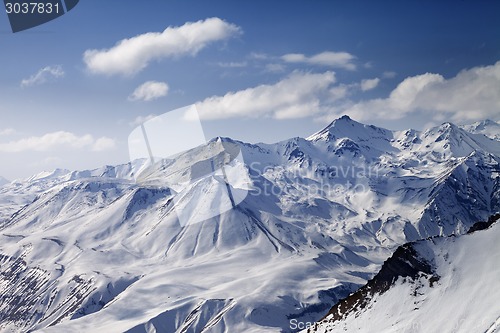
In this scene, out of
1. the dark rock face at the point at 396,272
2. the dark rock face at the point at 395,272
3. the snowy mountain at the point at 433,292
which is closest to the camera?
the snowy mountain at the point at 433,292

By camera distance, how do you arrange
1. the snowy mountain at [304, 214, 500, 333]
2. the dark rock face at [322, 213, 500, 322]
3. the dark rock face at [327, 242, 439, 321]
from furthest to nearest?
the dark rock face at [327, 242, 439, 321] → the dark rock face at [322, 213, 500, 322] → the snowy mountain at [304, 214, 500, 333]

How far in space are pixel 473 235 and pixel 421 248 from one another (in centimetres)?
1514

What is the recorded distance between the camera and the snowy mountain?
344 ft

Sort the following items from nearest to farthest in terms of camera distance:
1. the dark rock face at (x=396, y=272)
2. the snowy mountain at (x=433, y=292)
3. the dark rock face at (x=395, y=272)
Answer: the snowy mountain at (x=433, y=292) → the dark rock face at (x=396, y=272) → the dark rock face at (x=395, y=272)

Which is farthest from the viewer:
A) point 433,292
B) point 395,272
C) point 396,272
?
point 395,272

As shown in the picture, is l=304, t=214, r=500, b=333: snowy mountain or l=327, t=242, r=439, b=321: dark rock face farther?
l=327, t=242, r=439, b=321: dark rock face

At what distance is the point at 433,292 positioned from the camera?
120 m

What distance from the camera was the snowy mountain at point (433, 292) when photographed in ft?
344

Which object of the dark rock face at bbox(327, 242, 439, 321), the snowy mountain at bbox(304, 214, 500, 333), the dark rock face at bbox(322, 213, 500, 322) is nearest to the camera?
the snowy mountain at bbox(304, 214, 500, 333)

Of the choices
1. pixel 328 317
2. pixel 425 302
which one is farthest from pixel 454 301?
pixel 328 317

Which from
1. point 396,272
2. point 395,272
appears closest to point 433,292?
point 396,272

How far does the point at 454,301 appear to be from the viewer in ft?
366

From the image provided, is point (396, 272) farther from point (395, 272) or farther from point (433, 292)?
point (433, 292)

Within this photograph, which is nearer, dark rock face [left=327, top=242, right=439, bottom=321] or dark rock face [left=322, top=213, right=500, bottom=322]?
dark rock face [left=322, top=213, right=500, bottom=322]
